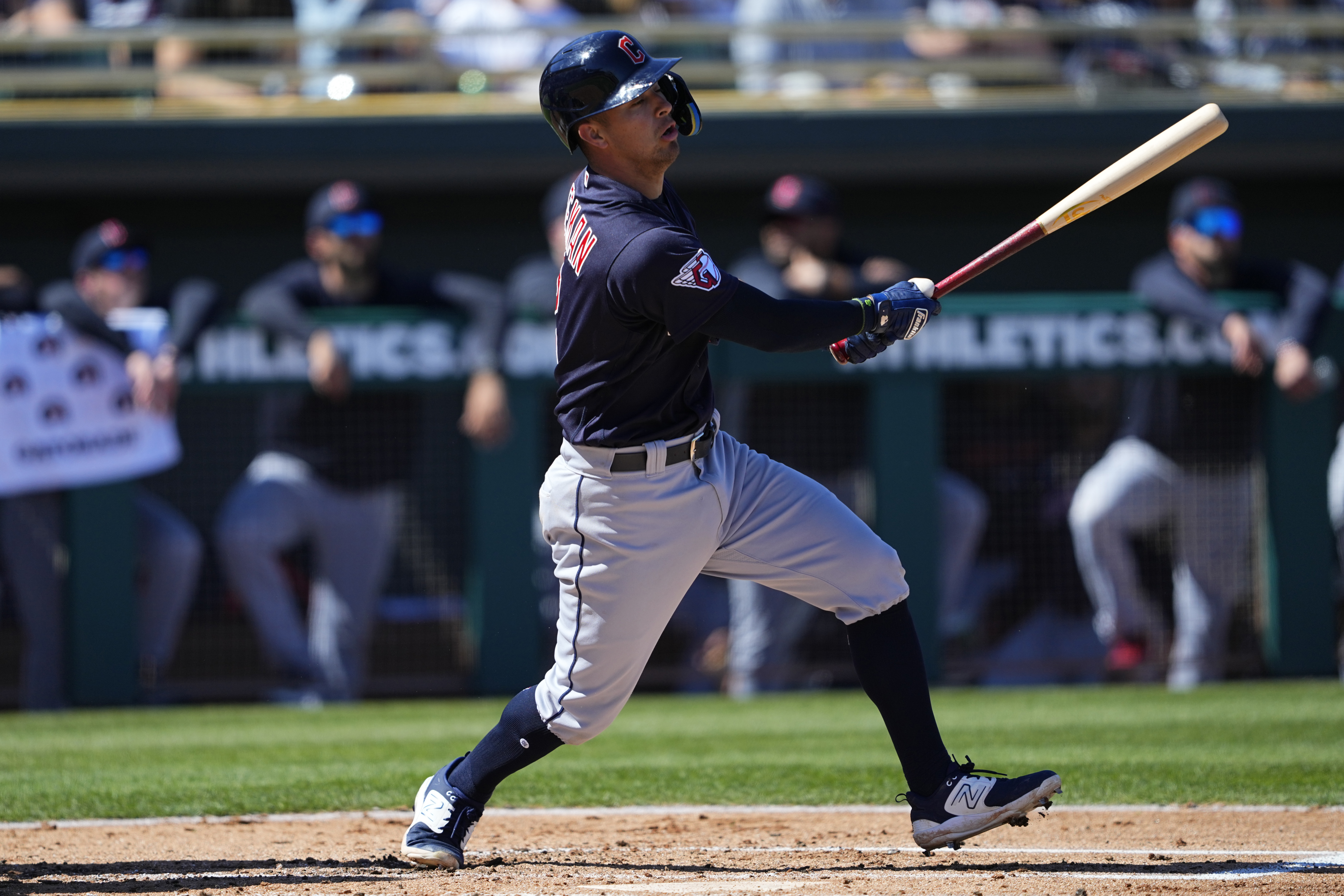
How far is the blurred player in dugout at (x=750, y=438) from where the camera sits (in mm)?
7098

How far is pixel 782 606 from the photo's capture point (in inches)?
281

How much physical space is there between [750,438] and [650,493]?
385 centimetres

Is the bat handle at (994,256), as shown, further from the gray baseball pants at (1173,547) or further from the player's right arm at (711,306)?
the gray baseball pants at (1173,547)

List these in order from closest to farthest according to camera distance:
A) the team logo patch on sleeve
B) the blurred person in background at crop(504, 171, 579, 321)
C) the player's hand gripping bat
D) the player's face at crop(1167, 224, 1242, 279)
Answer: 1. the team logo patch on sleeve
2. the player's hand gripping bat
3. the blurred person in background at crop(504, 171, 579, 321)
4. the player's face at crop(1167, 224, 1242, 279)

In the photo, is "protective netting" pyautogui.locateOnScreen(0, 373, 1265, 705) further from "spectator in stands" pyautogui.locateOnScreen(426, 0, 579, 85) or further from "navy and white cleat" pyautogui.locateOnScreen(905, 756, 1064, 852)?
"navy and white cleat" pyautogui.locateOnScreen(905, 756, 1064, 852)

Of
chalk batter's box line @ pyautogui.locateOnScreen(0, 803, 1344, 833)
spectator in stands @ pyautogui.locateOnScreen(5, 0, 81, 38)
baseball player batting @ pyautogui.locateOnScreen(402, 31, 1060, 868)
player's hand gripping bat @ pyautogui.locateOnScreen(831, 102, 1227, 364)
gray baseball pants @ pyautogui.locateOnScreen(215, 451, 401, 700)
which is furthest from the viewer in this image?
spectator in stands @ pyautogui.locateOnScreen(5, 0, 81, 38)

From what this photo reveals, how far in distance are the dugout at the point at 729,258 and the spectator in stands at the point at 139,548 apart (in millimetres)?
103

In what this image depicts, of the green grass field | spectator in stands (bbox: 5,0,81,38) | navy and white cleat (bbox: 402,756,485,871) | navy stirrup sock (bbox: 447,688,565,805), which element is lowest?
the green grass field

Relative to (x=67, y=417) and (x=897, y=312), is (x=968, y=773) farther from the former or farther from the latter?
(x=67, y=417)

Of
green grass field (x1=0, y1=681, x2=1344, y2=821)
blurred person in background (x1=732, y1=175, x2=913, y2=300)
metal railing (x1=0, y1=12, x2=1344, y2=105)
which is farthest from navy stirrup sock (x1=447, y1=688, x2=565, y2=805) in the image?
metal railing (x1=0, y1=12, x2=1344, y2=105)

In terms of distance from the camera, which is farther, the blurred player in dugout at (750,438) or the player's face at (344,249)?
the player's face at (344,249)

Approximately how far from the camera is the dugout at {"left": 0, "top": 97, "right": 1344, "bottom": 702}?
23.5ft

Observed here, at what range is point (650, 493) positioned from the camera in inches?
136

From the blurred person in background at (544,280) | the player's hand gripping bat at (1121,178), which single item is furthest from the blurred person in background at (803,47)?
the player's hand gripping bat at (1121,178)
